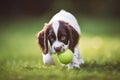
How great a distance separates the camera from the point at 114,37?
8.69 ft

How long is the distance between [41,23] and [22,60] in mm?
251

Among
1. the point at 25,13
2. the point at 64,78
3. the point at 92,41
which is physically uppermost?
the point at 25,13

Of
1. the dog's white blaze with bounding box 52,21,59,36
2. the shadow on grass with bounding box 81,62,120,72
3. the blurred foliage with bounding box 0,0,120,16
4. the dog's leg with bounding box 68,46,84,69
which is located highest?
the blurred foliage with bounding box 0,0,120,16

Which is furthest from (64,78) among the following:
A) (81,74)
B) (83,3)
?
(83,3)

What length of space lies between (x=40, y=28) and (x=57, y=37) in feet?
0.51

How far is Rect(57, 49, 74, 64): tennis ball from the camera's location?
2.59 m

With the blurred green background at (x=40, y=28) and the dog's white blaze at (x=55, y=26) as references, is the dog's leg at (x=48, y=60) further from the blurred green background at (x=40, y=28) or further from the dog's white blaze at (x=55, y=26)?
the dog's white blaze at (x=55, y=26)

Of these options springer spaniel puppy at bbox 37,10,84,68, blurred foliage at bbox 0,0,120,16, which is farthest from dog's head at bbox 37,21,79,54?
blurred foliage at bbox 0,0,120,16

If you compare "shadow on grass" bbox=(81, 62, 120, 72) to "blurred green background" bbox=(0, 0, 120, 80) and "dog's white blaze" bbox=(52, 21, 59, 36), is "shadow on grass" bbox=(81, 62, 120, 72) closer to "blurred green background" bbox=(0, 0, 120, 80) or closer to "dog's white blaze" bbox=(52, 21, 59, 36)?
"blurred green background" bbox=(0, 0, 120, 80)

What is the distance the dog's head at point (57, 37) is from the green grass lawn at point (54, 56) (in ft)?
0.16

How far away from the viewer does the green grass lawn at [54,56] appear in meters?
2.61

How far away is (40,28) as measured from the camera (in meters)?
2.66

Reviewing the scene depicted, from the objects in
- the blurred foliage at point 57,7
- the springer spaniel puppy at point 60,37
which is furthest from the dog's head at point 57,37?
the blurred foliage at point 57,7

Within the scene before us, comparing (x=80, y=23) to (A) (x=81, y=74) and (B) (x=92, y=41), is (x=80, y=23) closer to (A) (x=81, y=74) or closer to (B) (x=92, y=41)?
(B) (x=92, y=41)
